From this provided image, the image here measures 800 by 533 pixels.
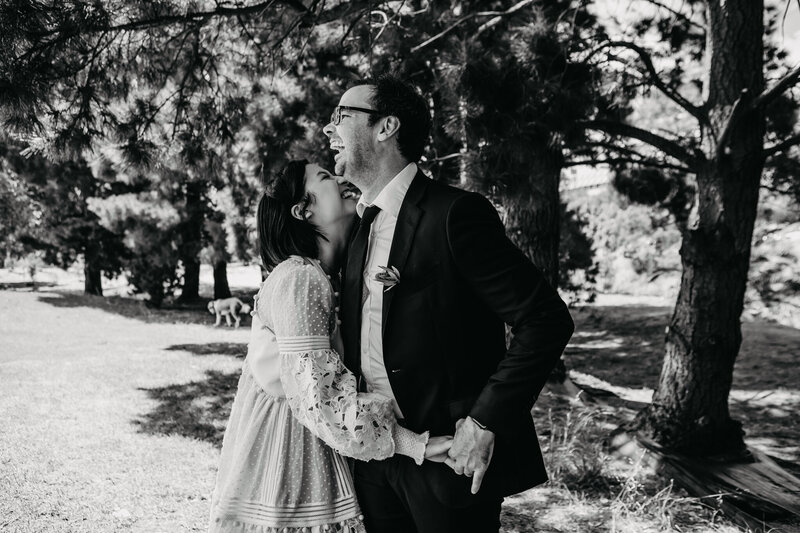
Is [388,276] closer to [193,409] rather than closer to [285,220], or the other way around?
[285,220]

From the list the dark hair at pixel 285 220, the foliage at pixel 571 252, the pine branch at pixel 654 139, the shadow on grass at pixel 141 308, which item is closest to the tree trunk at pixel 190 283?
the shadow on grass at pixel 141 308

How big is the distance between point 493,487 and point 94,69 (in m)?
3.55

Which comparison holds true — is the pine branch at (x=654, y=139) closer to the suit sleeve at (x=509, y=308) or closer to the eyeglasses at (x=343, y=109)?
the eyeglasses at (x=343, y=109)

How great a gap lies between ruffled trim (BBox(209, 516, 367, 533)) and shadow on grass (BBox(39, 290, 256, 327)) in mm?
12371

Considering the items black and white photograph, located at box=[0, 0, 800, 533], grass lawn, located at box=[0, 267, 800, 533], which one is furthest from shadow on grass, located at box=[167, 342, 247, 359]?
black and white photograph, located at box=[0, 0, 800, 533]

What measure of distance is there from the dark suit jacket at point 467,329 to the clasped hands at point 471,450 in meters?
0.04

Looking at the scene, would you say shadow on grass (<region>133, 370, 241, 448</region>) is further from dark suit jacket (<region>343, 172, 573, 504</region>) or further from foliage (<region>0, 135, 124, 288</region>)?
foliage (<region>0, 135, 124, 288</region>)

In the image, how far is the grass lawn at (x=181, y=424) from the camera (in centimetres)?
359

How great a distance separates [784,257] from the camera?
10922 millimetres

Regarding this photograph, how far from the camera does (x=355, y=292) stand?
1824 mm

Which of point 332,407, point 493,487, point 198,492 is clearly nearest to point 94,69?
point 198,492

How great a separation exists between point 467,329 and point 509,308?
0.16 metres

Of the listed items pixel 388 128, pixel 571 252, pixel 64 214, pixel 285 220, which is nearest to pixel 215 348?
pixel 571 252

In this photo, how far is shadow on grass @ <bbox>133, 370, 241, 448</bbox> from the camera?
5438 millimetres
